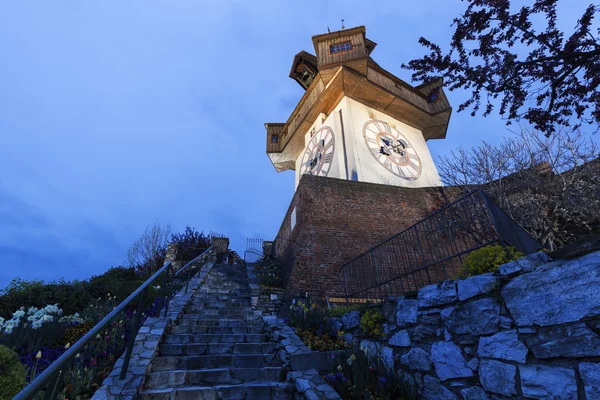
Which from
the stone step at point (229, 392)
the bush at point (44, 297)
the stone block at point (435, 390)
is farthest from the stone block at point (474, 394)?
the bush at point (44, 297)

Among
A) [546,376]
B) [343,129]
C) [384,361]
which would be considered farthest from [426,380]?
[343,129]

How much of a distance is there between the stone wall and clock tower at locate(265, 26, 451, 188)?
891 centimetres

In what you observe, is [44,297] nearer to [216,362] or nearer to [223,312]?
[223,312]

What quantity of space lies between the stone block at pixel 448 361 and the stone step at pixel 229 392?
1728 millimetres

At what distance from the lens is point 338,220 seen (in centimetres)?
847

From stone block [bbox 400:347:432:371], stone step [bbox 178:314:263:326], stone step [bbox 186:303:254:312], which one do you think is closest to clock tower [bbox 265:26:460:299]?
stone step [bbox 186:303:254:312]

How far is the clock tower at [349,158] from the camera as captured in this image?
8.03 m

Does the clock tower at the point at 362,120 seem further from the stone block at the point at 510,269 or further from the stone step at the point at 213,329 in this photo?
the stone block at the point at 510,269

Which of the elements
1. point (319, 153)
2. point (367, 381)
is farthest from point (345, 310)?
point (319, 153)

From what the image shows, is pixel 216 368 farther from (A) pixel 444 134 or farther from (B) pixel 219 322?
(A) pixel 444 134

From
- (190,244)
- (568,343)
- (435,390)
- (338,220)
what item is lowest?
(435,390)

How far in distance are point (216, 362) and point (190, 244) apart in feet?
51.9

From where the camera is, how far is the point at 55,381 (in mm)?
1816

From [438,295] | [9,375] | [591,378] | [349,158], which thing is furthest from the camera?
[349,158]
